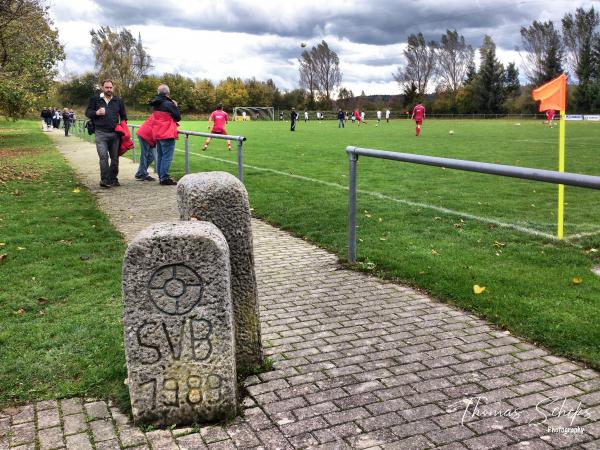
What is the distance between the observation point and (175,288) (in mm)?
2869

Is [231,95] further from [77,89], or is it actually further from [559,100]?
[559,100]

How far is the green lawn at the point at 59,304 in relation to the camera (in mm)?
3500

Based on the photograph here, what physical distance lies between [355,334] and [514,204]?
623cm

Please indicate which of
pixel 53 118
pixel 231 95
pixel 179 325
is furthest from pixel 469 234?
pixel 231 95

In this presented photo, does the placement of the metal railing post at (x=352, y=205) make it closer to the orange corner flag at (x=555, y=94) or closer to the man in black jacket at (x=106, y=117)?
the orange corner flag at (x=555, y=94)

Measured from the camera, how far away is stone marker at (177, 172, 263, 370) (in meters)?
3.38

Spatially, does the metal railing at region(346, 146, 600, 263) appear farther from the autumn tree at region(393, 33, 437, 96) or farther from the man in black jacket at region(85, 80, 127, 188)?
the autumn tree at region(393, 33, 437, 96)

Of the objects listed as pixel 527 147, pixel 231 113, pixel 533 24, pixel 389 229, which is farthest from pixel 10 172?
pixel 533 24

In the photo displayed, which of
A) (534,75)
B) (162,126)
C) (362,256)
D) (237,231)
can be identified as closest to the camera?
(237,231)

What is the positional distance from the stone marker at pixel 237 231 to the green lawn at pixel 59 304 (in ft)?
2.47

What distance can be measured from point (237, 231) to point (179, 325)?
0.72m

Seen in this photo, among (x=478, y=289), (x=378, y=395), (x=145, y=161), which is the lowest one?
(x=378, y=395)

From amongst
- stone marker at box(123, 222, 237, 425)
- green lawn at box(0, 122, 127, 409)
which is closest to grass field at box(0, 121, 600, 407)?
green lawn at box(0, 122, 127, 409)

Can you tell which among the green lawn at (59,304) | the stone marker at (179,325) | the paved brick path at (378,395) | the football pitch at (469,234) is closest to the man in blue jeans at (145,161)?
the football pitch at (469,234)
